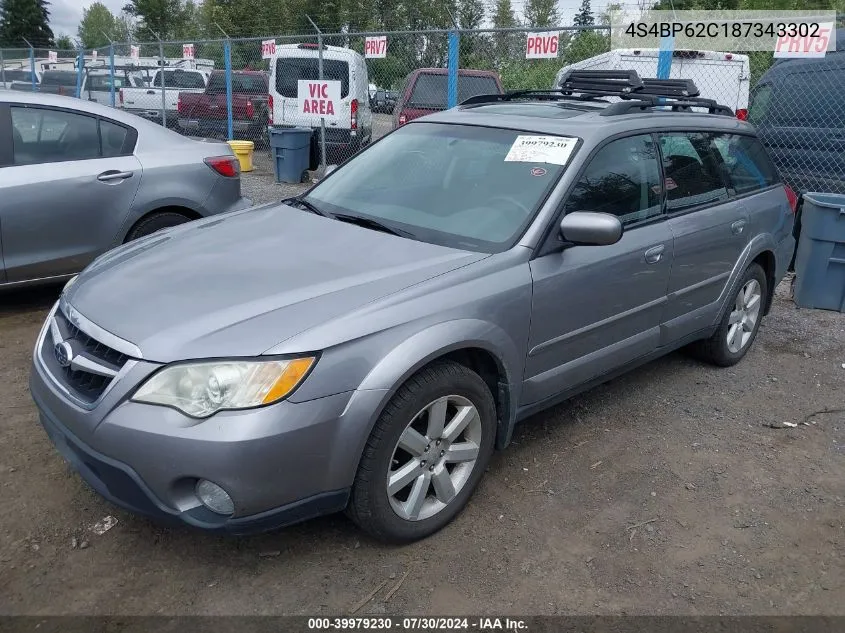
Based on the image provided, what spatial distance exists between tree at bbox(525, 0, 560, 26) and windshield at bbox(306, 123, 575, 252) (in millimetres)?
34179

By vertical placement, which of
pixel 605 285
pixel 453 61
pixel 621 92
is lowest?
pixel 605 285

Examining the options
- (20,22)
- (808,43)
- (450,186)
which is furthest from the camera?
(20,22)

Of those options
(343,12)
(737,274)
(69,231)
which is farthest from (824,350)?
(343,12)

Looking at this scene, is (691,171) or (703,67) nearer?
(691,171)

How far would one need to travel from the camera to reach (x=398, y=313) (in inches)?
107

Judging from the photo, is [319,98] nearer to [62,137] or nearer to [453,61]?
[453,61]

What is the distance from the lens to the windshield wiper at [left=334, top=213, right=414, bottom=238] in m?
3.36

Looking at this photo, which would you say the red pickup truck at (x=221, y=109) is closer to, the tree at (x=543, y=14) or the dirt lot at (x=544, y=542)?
the dirt lot at (x=544, y=542)

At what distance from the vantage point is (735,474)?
3.63 metres

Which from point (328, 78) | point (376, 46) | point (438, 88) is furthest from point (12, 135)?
point (328, 78)

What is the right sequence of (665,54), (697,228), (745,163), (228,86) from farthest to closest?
(228,86) → (665,54) → (745,163) → (697,228)

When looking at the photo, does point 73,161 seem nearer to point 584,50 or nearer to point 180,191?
point 180,191

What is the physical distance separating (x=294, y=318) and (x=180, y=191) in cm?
345

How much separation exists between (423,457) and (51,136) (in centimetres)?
391
